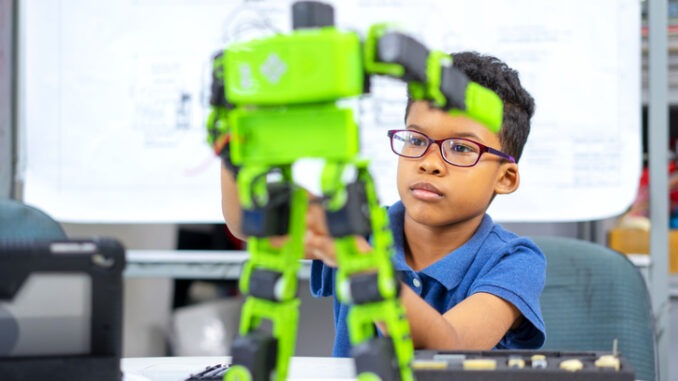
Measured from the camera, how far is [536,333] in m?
1.01

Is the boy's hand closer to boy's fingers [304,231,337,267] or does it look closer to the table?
boy's fingers [304,231,337,267]

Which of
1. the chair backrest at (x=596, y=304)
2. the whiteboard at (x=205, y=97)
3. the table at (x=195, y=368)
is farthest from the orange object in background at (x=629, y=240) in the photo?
the table at (x=195, y=368)

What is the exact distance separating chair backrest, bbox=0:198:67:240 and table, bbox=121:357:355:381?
1.42 ft

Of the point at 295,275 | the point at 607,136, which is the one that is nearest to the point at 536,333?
the point at 295,275

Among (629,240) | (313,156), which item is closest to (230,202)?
(313,156)

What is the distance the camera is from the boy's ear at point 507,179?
41.3 inches

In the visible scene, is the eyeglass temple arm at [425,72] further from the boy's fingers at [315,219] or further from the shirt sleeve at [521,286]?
the shirt sleeve at [521,286]

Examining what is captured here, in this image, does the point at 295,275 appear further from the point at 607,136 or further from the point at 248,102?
the point at 607,136

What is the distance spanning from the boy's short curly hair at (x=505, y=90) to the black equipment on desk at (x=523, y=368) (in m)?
0.43

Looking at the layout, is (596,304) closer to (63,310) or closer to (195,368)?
(195,368)

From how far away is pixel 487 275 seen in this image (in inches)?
39.4

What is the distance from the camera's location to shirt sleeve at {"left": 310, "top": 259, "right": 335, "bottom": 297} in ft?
3.69

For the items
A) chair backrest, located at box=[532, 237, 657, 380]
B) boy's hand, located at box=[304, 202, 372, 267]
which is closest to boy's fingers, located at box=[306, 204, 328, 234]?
boy's hand, located at box=[304, 202, 372, 267]

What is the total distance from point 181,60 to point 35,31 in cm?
35
